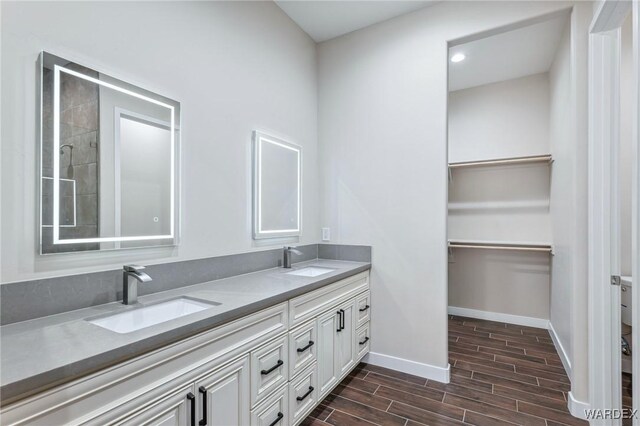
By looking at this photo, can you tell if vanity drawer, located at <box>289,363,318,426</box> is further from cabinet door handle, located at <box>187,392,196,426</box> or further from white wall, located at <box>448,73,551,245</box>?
white wall, located at <box>448,73,551,245</box>

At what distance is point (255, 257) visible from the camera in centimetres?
216

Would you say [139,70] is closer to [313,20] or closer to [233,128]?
[233,128]

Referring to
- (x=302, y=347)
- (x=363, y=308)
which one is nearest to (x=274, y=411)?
(x=302, y=347)

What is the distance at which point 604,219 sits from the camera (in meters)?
1.83

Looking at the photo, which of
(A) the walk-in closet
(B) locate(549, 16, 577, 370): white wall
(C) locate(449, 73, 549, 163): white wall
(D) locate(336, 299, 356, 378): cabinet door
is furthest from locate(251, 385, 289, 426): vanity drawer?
(C) locate(449, 73, 549, 163): white wall

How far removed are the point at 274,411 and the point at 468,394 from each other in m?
1.47

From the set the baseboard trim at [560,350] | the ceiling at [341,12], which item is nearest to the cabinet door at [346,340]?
the baseboard trim at [560,350]

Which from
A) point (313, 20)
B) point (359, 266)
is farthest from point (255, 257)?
point (313, 20)

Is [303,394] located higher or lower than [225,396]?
lower

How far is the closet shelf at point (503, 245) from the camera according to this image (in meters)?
3.20

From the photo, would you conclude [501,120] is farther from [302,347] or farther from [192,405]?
[192,405]

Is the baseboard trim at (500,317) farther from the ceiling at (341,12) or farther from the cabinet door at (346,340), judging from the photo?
the ceiling at (341,12)

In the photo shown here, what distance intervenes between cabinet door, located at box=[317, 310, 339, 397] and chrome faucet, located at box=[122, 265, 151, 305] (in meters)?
1.04

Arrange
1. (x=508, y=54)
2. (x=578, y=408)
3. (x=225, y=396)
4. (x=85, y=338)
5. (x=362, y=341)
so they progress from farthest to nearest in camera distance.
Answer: (x=508, y=54)
(x=362, y=341)
(x=578, y=408)
(x=225, y=396)
(x=85, y=338)
